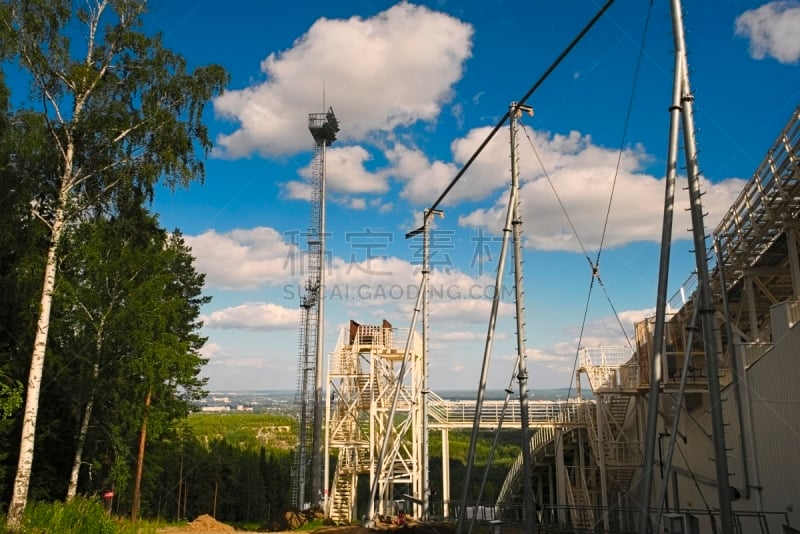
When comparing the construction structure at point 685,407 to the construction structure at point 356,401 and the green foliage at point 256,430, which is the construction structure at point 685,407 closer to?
the construction structure at point 356,401

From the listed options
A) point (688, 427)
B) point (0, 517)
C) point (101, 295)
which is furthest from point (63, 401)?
point (688, 427)

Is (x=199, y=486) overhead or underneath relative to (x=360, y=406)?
underneath

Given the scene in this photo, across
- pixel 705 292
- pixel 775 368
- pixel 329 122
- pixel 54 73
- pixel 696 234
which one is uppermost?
pixel 329 122

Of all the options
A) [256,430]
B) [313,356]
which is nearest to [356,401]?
[313,356]

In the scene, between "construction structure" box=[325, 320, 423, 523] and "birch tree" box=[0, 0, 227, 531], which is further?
"construction structure" box=[325, 320, 423, 523]

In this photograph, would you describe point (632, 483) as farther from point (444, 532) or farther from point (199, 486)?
point (199, 486)

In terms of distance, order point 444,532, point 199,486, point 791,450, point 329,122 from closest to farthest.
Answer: point 791,450, point 444,532, point 329,122, point 199,486

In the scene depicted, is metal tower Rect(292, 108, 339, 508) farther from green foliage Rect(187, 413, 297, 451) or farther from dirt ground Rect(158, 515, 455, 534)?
green foliage Rect(187, 413, 297, 451)

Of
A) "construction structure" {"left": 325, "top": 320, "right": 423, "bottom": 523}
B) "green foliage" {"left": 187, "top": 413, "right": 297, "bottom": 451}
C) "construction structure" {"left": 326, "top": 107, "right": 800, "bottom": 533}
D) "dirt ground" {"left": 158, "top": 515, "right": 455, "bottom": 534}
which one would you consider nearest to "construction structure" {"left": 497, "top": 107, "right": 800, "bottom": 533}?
"construction structure" {"left": 326, "top": 107, "right": 800, "bottom": 533}

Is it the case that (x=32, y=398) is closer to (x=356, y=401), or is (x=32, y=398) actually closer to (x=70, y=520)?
(x=70, y=520)

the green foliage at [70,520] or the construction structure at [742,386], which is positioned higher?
the construction structure at [742,386]

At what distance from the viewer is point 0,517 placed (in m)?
14.4

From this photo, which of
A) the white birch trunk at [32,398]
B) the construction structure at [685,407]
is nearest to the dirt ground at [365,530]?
the construction structure at [685,407]

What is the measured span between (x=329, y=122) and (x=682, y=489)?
26.1 metres
